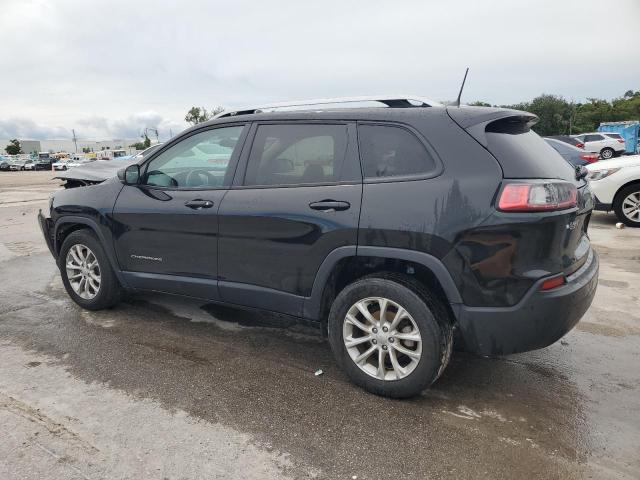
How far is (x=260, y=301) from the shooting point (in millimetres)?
3398

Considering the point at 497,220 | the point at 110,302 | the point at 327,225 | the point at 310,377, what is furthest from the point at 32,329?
the point at 497,220

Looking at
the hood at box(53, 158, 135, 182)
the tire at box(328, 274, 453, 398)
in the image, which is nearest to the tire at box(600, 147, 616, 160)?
the hood at box(53, 158, 135, 182)

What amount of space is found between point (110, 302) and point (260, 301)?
5.96 feet

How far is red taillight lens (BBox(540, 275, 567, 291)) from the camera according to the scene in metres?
2.59

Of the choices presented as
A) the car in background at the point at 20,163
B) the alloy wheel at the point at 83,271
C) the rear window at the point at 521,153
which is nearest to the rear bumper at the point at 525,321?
the rear window at the point at 521,153

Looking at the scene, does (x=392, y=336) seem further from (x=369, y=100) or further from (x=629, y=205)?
(x=629, y=205)

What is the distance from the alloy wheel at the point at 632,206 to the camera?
324 inches

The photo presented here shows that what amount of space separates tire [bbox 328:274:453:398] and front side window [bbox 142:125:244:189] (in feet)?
4.46

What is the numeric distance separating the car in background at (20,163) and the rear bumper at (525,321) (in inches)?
2301

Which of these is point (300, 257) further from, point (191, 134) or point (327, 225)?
point (191, 134)

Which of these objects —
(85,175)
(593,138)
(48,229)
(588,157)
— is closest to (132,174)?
(48,229)

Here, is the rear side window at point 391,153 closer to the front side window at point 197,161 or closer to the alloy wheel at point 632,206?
the front side window at point 197,161

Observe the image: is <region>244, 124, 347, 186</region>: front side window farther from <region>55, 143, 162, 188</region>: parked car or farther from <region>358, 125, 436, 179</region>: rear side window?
<region>55, 143, 162, 188</region>: parked car

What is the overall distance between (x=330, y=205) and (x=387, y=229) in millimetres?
400
